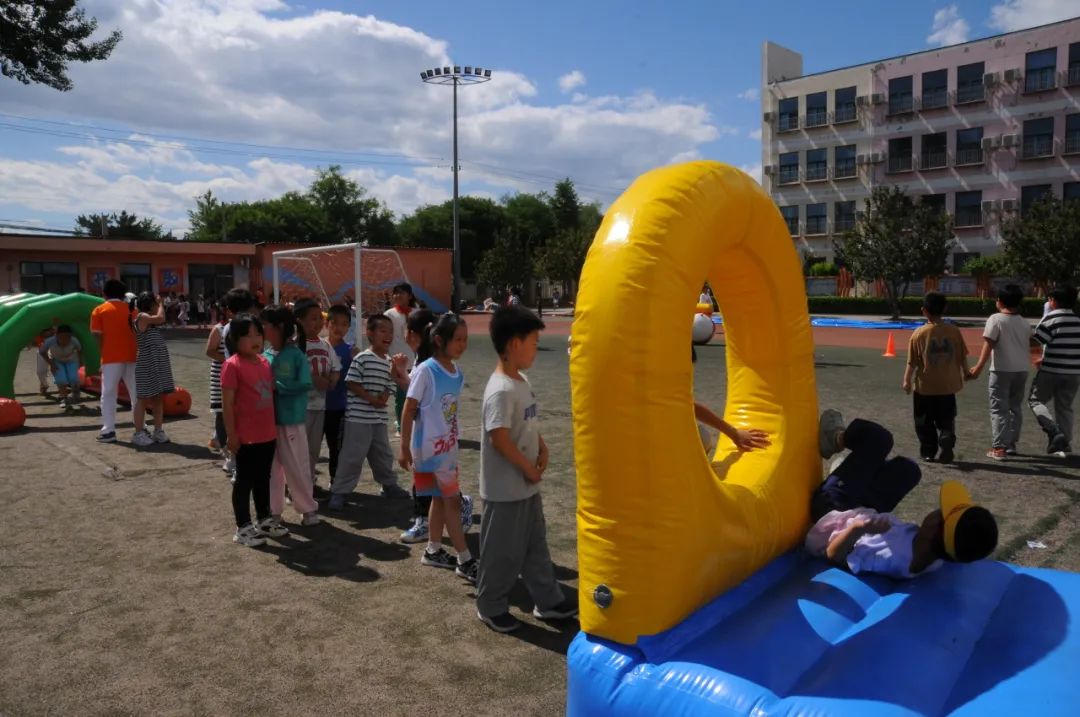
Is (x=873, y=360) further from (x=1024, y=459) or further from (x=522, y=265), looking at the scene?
(x=522, y=265)

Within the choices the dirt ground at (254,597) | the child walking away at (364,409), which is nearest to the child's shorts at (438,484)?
the dirt ground at (254,597)

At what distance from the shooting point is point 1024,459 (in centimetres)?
797

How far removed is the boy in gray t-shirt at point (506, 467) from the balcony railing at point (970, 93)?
47.4 meters

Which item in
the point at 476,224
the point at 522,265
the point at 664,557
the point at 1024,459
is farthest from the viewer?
the point at 476,224

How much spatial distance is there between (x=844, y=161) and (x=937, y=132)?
5264 millimetres

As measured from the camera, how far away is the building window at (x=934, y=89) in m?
44.1

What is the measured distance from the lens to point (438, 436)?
491 centimetres

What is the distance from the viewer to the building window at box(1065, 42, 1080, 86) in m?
39.4

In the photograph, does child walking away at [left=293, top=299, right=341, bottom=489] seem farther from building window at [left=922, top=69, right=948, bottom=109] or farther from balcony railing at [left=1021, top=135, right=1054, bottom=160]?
building window at [left=922, top=69, right=948, bottom=109]

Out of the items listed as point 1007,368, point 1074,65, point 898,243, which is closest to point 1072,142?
point 1074,65

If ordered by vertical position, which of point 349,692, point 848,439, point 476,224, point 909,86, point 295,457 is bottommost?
point 349,692

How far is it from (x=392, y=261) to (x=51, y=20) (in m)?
14.7

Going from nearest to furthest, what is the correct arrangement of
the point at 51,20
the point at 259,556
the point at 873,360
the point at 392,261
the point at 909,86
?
the point at 259,556 → the point at 873,360 → the point at 51,20 → the point at 392,261 → the point at 909,86

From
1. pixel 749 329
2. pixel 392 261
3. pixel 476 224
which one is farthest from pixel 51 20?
pixel 476 224
